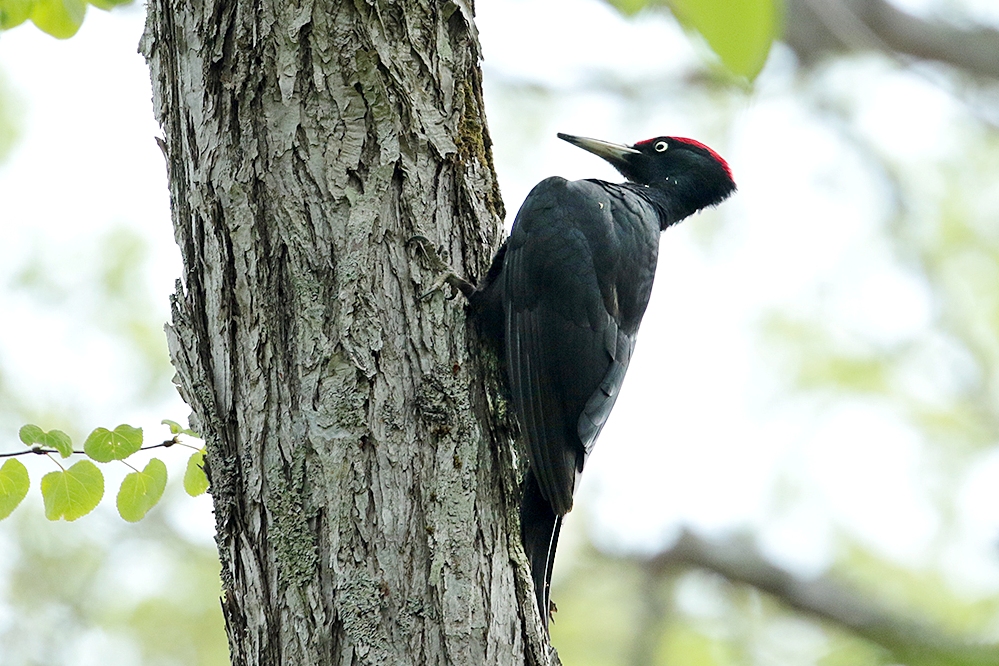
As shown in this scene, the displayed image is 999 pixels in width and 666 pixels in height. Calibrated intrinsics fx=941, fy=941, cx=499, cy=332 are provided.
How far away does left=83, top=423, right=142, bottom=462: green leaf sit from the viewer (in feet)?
7.88

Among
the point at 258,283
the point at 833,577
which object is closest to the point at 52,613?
the point at 833,577

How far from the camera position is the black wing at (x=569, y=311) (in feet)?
9.37

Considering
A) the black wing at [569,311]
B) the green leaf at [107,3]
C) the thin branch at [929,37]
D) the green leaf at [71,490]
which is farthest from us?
the thin branch at [929,37]

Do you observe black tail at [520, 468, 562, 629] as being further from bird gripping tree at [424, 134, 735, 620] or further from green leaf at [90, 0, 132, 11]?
green leaf at [90, 0, 132, 11]

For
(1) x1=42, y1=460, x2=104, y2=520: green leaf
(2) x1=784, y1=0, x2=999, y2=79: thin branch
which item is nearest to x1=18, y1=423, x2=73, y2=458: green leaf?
(1) x1=42, y1=460, x2=104, y2=520: green leaf

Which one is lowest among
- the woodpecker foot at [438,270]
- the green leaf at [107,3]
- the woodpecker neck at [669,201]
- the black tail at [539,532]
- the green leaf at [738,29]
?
the green leaf at [738,29]

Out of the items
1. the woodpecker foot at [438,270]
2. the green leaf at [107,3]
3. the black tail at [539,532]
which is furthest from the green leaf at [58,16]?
the black tail at [539,532]

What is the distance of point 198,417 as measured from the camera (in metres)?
2.44

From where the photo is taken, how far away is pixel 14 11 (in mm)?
2908

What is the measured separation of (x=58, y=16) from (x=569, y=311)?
190 centimetres

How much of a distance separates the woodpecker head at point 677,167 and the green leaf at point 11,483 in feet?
8.86

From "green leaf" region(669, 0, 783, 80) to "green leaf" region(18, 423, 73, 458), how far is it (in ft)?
6.82

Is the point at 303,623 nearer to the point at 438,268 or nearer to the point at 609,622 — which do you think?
the point at 438,268

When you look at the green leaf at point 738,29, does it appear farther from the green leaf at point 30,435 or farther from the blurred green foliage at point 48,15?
the blurred green foliage at point 48,15
